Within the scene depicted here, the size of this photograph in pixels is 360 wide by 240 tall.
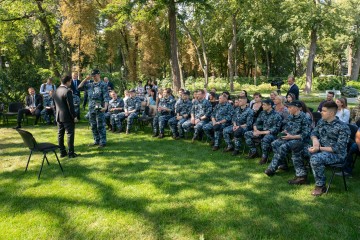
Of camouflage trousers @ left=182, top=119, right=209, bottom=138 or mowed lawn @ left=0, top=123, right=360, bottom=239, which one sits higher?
camouflage trousers @ left=182, top=119, right=209, bottom=138

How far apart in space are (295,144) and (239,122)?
204 cm

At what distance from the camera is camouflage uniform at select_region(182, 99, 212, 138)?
784 centimetres

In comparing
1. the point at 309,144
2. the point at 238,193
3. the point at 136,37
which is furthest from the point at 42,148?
the point at 136,37

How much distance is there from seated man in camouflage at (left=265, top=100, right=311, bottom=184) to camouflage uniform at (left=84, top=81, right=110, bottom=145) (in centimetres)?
434

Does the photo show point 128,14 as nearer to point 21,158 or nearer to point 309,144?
point 21,158

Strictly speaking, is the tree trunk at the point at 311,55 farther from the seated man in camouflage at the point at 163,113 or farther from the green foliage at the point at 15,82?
the green foliage at the point at 15,82

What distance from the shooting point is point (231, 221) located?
12.2 ft

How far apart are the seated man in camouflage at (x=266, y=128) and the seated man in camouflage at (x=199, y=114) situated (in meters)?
1.79

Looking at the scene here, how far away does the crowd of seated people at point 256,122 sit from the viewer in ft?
14.6

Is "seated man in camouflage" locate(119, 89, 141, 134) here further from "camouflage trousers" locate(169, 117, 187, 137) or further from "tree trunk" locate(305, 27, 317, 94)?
"tree trunk" locate(305, 27, 317, 94)

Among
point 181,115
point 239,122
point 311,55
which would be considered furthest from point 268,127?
point 311,55

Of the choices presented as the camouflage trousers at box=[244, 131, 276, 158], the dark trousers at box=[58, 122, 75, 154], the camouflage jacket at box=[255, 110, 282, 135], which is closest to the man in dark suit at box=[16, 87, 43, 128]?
the dark trousers at box=[58, 122, 75, 154]

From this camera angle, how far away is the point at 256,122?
625 cm

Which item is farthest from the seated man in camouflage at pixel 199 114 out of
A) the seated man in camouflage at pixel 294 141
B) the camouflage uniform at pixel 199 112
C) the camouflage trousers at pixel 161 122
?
the seated man in camouflage at pixel 294 141
